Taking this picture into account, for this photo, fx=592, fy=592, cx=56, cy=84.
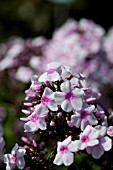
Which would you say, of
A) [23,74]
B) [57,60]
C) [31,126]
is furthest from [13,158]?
[57,60]

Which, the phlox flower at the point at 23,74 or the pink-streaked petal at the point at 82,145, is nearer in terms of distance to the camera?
the pink-streaked petal at the point at 82,145

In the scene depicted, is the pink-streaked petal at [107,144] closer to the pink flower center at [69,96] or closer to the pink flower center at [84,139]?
the pink flower center at [84,139]

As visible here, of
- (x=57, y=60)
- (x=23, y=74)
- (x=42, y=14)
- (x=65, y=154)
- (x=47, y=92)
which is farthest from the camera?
(x=42, y=14)

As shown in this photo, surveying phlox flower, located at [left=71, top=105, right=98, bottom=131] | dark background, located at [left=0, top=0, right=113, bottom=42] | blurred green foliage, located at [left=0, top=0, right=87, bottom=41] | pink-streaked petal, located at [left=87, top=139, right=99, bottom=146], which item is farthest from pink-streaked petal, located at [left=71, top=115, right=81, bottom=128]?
blurred green foliage, located at [left=0, top=0, right=87, bottom=41]

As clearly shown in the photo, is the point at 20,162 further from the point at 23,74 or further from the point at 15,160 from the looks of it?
the point at 23,74

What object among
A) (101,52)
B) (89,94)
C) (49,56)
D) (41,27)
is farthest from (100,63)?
(41,27)

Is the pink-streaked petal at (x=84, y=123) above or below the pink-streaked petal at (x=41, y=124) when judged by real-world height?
below

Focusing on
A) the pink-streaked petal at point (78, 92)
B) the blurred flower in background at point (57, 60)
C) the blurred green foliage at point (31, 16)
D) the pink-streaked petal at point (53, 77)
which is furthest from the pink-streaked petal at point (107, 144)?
the blurred green foliage at point (31, 16)

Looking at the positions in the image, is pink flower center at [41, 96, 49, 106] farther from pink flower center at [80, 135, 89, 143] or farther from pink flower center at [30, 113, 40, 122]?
pink flower center at [80, 135, 89, 143]
